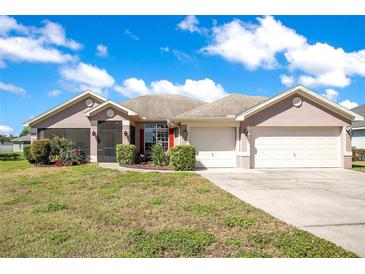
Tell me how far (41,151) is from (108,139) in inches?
164

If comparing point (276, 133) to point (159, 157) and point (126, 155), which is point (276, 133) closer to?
point (159, 157)

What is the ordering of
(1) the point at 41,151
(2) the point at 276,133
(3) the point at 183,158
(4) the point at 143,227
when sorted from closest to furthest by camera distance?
1. (4) the point at 143,227
2. (3) the point at 183,158
3. (2) the point at 276,133
4. (1) the point at 41,151

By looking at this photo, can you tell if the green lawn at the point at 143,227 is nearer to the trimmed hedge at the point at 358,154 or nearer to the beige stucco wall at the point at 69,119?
the beige stucco wall at the point at 69,119

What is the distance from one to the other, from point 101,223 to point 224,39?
6.02m

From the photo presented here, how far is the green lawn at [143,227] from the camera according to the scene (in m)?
4.02

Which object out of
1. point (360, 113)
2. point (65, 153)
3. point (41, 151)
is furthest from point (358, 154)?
point (41, 151)

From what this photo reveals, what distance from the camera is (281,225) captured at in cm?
Result: 507

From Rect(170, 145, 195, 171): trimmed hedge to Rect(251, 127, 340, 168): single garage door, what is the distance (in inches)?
141

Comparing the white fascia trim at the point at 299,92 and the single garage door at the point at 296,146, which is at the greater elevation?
the white fascia trim at the point at 299,92

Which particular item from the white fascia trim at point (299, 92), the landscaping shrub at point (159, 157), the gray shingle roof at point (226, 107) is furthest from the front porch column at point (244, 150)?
the landscaping shrub at point (159, 157)

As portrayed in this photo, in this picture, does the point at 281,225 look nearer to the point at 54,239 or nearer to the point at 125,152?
the point at 54,239

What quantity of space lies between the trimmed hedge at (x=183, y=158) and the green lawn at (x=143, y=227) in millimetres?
5116

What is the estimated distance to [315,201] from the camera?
709cm
